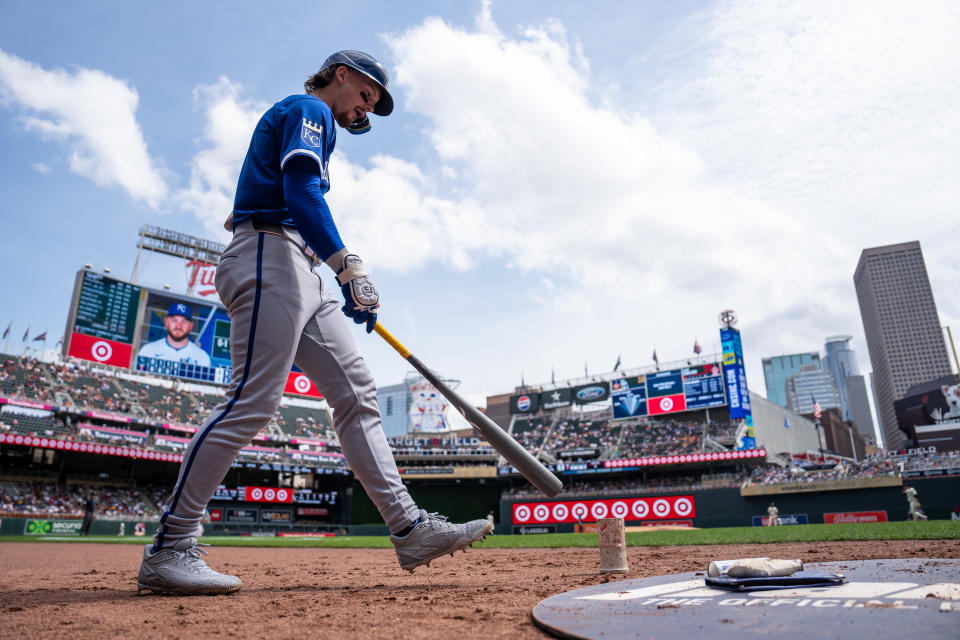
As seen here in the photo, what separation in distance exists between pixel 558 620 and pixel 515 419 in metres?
50.7

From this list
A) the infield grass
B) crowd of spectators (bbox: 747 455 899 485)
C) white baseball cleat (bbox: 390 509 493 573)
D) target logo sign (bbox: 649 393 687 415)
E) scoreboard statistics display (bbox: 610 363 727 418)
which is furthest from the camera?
target logo sign (bbox: 649 393 687 415)

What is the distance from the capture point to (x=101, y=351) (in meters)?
34.2

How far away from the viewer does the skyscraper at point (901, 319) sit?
16212cm

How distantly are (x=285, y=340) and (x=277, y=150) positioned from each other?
1.05 metres

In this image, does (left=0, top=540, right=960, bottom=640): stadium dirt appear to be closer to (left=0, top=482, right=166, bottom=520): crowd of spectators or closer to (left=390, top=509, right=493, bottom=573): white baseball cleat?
(left=390, top=509, right=493, bottom=573): white baseball cleat

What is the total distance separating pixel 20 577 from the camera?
4395 millimetres

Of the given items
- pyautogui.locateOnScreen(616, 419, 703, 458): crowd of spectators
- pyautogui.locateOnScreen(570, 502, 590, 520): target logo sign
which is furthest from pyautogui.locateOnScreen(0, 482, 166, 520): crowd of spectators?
pyautogui.locateOnScreen(616, 419, 703, 458): crowd of spectators

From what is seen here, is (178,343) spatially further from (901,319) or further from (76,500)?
(901,319)

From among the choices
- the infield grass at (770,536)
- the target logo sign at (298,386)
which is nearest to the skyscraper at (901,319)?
the target logo sign at (298,386)

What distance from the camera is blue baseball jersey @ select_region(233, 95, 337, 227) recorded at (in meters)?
3.09

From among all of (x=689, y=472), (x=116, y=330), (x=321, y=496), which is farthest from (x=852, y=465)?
(x=116, y=330)

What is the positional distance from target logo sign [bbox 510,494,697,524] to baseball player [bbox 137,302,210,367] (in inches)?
859

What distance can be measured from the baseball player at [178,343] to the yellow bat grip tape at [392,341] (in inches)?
1481

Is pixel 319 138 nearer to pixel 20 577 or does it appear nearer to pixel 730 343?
pixel 20 577
